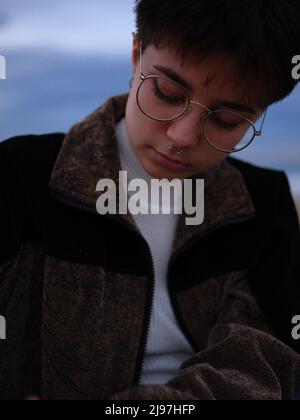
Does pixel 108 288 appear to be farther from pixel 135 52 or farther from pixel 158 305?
pixel 135 52

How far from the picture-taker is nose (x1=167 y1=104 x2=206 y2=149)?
38.7 inches

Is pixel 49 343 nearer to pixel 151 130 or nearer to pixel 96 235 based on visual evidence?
pixel 96 235

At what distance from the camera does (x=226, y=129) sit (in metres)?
1.04

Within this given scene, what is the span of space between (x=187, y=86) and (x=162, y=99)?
52 mm

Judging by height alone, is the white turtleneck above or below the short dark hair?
below

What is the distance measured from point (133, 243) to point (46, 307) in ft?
0.63

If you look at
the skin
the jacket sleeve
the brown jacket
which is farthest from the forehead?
the jacket sleeve

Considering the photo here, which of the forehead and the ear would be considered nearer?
the forehead

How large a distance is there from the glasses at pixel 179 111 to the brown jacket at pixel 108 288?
136 millimetres

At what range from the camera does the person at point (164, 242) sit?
971 millimetres

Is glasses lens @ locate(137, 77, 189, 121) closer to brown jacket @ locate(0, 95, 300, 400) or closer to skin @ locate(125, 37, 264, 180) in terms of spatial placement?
skin @ locate(125, 37, 264, 180)
